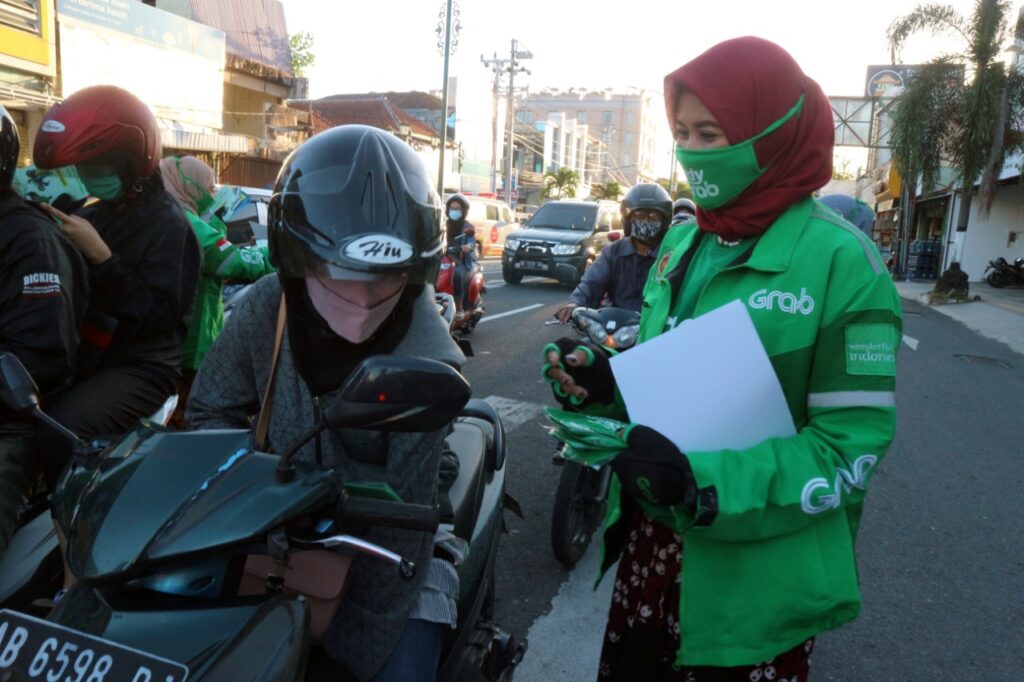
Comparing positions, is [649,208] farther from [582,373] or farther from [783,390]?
[783,390]

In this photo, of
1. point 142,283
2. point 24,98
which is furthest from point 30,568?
point 24,98

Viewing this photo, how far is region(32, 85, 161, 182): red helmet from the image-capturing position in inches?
98.1

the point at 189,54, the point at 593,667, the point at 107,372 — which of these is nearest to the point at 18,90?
the point at 189,54

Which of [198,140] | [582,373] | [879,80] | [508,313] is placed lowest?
[508,313]

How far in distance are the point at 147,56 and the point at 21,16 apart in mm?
4595

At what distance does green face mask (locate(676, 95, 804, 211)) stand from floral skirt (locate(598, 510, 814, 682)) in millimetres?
714

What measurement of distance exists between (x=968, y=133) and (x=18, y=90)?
21.5 metres

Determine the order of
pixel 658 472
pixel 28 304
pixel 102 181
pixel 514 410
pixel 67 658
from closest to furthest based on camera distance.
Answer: pixel 67 658
pixel 658 472
pixel 28 304
pixel 102 181
pixel 514 410

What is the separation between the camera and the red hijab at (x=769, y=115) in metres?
1.50

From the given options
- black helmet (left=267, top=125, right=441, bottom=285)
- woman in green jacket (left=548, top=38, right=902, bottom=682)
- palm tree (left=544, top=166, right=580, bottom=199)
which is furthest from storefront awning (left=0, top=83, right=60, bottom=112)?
palm tree (left=544, top=166, right=580, bottom=199)

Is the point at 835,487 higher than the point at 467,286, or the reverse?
the point at 835,487

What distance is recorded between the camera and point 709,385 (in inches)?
57.8

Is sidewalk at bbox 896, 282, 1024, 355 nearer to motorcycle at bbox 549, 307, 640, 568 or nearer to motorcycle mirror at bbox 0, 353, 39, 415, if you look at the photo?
motorcycle at bbox 549, 307, 640, 568

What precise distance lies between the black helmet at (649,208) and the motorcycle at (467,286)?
423cm
